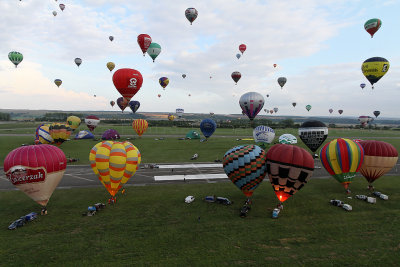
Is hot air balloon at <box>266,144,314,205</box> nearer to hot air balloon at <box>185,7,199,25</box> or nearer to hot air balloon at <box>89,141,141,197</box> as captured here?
hot air balloon at <box>89,141,141,197</box>

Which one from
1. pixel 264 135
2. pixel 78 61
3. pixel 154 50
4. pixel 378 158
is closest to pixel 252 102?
pixel 264 135

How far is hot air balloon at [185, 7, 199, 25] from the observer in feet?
173

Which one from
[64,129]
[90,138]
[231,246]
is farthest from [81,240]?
[90,138]

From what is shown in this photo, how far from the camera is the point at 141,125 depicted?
73.2 meters

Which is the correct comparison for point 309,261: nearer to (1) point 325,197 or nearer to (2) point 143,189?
(1) point 325,197

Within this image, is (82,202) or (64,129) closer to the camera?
(82,202)

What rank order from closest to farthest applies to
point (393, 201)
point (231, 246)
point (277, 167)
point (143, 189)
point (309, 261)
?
point (309, 261) < point (231, 246) < point (277, 167) < point (393, 201) < point (143, 189)

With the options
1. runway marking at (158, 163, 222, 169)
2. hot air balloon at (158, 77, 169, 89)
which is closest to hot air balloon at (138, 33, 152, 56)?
runway marking at (158, 163, 222, 169)

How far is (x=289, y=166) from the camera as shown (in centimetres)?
1973

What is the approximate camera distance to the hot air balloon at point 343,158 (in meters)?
24.5

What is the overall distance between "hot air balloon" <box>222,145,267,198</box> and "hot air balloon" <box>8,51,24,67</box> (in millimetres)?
71112

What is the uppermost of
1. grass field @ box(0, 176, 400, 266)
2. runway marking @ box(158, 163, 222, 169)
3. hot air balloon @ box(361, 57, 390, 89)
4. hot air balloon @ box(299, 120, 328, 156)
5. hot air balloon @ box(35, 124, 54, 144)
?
hot air balloon @ box(361, 57, 390, 89)

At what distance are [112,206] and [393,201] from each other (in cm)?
2999

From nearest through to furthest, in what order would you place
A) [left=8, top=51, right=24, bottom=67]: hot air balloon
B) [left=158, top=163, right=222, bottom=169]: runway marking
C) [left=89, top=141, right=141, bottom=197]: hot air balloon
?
[left=89, top=141, right=141, bottom=197]: hot air balloon < [left=158, top=163, right=222, bottom=169]: runway marking < [left=8, top=51, right=24, bottom=67]: hot air balloon
